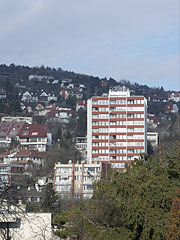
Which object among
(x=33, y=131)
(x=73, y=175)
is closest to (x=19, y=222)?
(x=73, y=175)

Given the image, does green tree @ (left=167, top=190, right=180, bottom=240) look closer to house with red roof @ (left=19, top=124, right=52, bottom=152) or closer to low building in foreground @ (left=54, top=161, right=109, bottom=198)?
low building in foreground @ (left=54, top=161, right=109, bottom=198)

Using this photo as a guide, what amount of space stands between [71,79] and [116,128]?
105239 millimetres

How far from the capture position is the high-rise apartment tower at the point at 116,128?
215 ft

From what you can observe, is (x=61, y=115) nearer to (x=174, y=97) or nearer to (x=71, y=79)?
(x=71, y=79)

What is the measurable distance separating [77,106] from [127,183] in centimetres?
10498

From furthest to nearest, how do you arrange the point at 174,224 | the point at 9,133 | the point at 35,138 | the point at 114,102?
1. the point at 9,133
2. the point at 35,138
3. the point at 114,102
4. the point at 174,224

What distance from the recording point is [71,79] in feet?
561

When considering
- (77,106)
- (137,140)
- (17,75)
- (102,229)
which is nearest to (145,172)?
(102,229)

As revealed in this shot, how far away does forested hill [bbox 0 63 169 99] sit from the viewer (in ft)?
517

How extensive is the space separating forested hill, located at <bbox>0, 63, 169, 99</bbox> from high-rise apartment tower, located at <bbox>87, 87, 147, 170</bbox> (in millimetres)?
81145

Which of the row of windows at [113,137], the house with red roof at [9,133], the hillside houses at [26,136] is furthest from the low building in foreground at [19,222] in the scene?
the house with red roof at [9,133]

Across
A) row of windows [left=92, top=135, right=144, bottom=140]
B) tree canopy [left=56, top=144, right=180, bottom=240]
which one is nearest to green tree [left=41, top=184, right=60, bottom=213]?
tree canopy [left=56, top=144, right=180, bottom=240]

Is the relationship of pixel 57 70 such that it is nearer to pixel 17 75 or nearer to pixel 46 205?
pixel 17 75

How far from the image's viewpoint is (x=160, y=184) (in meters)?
20.9
